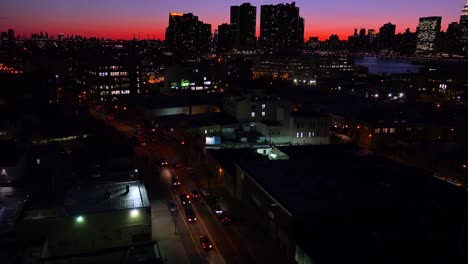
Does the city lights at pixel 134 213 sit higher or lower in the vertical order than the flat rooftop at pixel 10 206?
higher

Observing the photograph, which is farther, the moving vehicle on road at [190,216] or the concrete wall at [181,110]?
the concrete wall at [181,110]

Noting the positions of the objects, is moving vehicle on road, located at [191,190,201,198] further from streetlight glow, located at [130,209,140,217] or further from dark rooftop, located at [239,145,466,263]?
streetlight glow, located at [130,209,140,217]

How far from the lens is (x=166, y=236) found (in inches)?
862

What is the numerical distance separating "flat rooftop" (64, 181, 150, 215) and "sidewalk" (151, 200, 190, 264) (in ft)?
7.96

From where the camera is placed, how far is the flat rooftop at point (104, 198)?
20.1 meters

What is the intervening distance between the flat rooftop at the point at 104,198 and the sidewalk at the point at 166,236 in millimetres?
2428

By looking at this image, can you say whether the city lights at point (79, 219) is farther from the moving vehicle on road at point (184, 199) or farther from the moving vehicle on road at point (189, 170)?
the moving vehicle on road at point (189, 170)

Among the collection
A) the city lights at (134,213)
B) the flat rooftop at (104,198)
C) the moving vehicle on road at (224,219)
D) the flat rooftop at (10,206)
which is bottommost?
the moving vehicle on road at (224,219)

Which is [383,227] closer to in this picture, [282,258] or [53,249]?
[282,258]

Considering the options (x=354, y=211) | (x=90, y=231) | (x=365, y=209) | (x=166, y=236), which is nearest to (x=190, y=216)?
(x=166, y=236)

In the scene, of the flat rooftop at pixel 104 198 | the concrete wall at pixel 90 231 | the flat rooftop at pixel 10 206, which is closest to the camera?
the concrete wall at pixel 90 231

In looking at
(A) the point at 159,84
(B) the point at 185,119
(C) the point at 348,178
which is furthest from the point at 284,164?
(A) the point at 159,84

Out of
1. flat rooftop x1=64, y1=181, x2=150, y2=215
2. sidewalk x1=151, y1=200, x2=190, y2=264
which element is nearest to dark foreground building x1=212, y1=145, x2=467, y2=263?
sidewalk x1=151, y1=200, x2=190, y2=264

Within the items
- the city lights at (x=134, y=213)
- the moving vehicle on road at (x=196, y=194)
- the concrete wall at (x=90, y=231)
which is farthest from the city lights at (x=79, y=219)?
the moving vehicle on road at (x=196, y=194)
